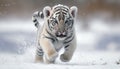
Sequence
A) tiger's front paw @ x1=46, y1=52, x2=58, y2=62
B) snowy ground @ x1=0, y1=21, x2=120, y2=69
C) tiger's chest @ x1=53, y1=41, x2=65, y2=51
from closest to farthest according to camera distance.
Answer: tiger's front paw @ x1=46, y1=52, x2=58, y2=62, tiger's chest @ x1=53, y1=41, x2=65, y2=51, snowy ground @ x1=0, y1=21, x2=120, y2=69

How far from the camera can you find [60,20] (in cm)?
272

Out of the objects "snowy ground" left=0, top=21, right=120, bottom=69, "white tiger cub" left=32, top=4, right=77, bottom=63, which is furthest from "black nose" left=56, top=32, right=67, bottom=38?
"snowy ground" left=0, top=21, right=120, bottom=69

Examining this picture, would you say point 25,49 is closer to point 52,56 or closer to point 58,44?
point 58,44

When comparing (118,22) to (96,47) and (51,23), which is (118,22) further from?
(51,23)

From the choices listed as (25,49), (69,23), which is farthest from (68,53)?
(25,49)

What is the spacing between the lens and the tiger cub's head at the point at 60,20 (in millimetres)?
2699

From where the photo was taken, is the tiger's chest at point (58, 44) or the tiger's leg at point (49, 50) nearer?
the tiger's leg at point (49, 50)

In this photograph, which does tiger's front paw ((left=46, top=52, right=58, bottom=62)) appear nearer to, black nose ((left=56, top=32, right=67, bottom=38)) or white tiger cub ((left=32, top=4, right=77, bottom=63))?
white tiger cub ((left=32, top=4, right=77, bottom=63))

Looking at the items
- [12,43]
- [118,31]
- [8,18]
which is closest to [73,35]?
[12,43]

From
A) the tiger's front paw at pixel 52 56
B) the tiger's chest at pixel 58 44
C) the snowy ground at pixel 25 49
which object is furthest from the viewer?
the snowy ground at pixel 25 49

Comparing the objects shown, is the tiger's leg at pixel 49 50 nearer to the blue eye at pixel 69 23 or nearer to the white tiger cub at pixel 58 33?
the white tiger cub at pixel 58 33

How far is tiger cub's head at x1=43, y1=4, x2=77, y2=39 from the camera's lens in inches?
106

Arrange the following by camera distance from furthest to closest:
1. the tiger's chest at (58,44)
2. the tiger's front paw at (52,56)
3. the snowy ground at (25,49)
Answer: the snowy ground at (25,49) → the tiger's chest at (58,44) → the tiger's front paw at (52,56)

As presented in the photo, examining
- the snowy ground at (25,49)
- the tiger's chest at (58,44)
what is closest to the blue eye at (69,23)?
the tiger's chest at (58,44)
